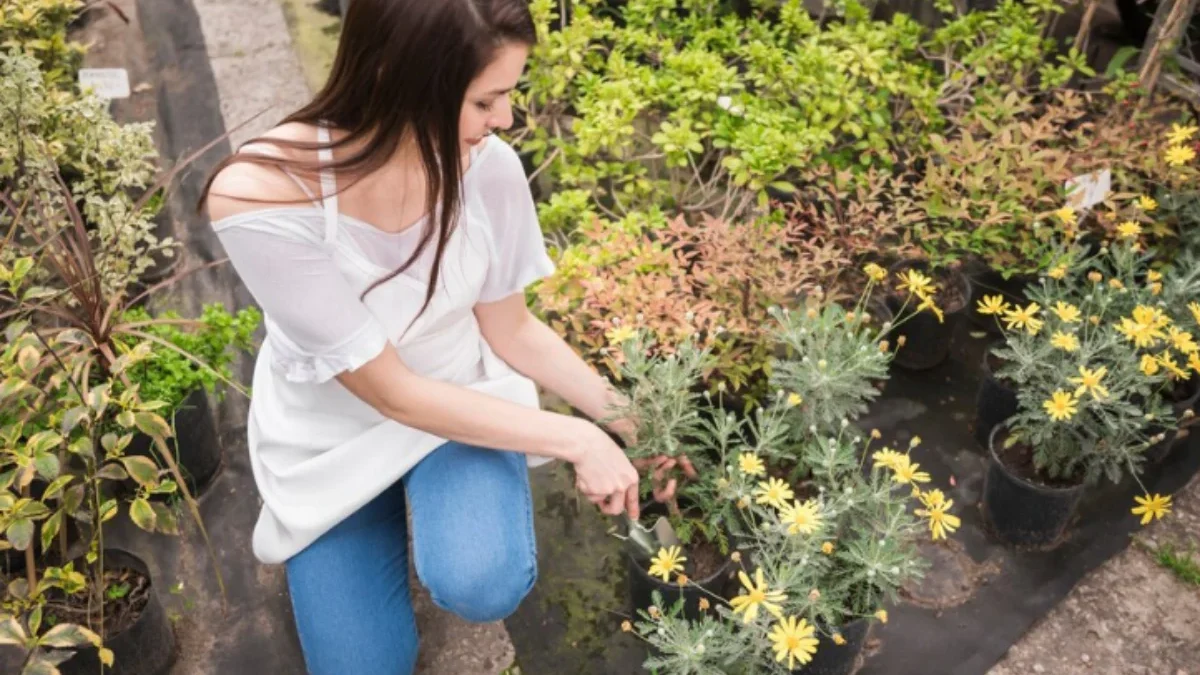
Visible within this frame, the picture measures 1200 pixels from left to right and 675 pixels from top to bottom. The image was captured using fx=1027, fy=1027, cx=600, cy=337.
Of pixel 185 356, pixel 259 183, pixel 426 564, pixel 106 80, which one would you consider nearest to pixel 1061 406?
pixel 426 564

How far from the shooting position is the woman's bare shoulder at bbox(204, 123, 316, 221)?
164 centimetres

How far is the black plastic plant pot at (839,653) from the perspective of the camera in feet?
6.82

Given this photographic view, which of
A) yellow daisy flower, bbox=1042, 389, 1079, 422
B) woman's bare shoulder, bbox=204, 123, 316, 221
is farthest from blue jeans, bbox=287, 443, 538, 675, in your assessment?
yellow daisy flower, bbox=1042, 389, 1079, 422

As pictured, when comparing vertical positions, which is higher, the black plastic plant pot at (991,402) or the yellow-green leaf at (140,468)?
the yellow-green leaf at (140,468)

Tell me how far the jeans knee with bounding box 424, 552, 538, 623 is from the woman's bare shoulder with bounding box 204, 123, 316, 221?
2.40 ft

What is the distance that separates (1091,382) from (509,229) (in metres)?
1.24

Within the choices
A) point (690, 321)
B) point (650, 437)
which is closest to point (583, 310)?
point (690, 321)

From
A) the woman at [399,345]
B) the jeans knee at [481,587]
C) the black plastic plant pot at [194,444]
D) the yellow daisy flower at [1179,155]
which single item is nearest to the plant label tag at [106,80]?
the black plastic plant pot at [194,444]

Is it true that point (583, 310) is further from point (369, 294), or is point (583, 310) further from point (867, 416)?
point (867, 416)

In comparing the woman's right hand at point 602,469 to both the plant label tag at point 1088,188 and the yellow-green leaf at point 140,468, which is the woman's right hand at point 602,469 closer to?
the yellow-green leaf at point 140,468

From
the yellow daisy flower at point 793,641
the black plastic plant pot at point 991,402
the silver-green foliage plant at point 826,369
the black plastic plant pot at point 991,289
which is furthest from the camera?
the black plastic plant pot at point 991,289

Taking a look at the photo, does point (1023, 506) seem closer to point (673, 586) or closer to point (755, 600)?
point (673, 586)

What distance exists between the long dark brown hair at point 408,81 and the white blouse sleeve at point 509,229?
19 cm

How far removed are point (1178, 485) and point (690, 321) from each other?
1443 mm
